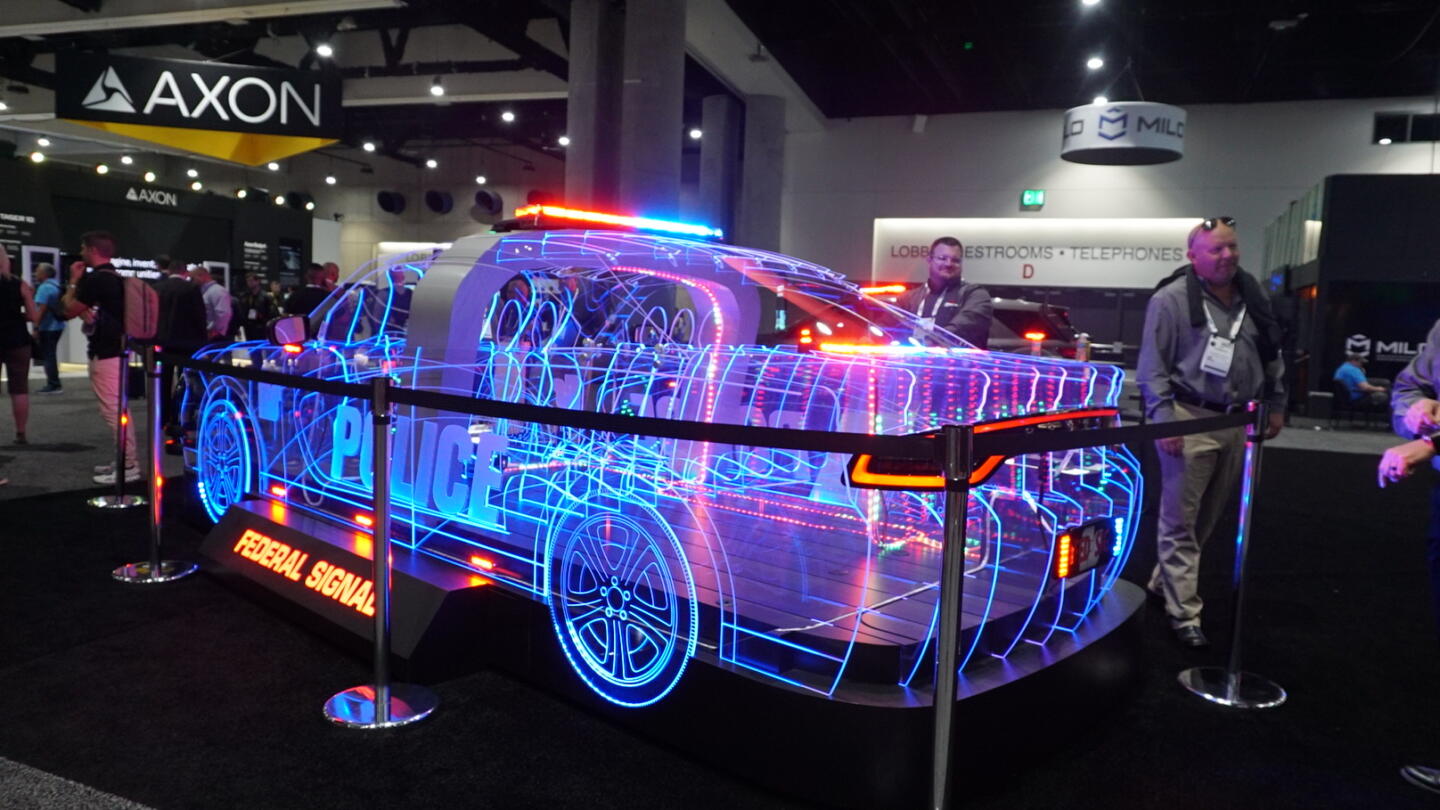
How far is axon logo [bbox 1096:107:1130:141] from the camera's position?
34.6 feet

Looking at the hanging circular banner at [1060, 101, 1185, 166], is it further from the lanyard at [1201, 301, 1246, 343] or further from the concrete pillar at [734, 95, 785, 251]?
the lanyard at [1201, 301, 1246, 343]

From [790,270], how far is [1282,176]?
13272mm

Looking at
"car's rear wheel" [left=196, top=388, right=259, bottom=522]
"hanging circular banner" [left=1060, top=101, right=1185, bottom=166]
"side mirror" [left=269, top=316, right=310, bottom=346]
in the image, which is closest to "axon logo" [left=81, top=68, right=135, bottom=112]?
"car's rear wheel" [left=196, top=388, right=259, bottom=522]

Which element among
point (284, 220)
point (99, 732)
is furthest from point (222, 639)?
point (284, 220)

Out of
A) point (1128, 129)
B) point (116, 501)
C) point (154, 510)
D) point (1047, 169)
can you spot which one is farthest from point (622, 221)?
point (1047, 169)

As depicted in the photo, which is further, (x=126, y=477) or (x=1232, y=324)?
(x=126, y=477)

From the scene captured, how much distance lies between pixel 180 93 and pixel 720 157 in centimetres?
834

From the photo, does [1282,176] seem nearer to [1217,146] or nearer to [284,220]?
[1217,146]

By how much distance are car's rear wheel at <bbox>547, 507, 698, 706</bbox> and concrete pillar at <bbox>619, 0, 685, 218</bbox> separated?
7290mm

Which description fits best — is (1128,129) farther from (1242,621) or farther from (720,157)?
(1242,621)

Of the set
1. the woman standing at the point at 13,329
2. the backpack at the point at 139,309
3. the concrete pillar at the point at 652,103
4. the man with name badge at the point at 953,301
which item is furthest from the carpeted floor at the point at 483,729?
the concrete pillar at the point at 652,103

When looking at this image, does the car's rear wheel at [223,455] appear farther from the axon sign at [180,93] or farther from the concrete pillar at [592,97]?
the concrete pillar at [592,97]

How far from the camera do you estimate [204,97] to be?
8086 millimetres

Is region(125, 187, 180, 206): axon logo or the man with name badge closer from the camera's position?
the man with name badge
